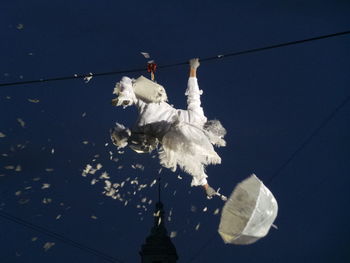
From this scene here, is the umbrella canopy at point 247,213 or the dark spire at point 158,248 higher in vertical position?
the umbrella canopy at point 247,213

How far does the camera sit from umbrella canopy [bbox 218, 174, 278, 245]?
4.54m

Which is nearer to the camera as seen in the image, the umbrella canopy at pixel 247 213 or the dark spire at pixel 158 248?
the umbrella canopy at pixel 247 213

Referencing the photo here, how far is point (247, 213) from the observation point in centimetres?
454

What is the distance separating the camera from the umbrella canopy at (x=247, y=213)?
454 centimetres

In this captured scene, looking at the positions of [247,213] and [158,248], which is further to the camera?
[158,248]

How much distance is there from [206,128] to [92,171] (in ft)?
4.28

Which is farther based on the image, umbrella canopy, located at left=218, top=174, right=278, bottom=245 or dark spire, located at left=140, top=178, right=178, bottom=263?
dark spire, located at left=140, top=178, right=178, bottom=263

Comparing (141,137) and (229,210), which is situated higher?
(141,137)

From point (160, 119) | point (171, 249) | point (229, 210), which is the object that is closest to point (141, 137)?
point (160, 119)

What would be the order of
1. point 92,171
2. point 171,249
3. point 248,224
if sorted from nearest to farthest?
point 248,224 → point 92,171 → point 171,249

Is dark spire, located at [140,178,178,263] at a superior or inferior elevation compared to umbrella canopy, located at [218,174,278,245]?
inferior

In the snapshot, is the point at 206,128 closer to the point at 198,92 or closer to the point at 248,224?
the point at 198,92

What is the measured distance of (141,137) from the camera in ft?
17.0

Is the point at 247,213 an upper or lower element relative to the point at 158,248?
upper
